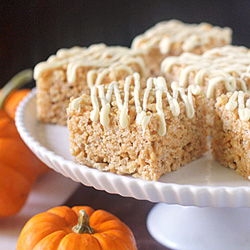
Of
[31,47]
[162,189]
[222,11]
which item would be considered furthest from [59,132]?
[222,11]

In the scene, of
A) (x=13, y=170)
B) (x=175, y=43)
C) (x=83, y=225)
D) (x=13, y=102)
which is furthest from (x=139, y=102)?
(x=13, y=102)

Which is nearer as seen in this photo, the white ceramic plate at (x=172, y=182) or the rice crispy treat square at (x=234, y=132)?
the white ceramic plate at (x=172, y=182)

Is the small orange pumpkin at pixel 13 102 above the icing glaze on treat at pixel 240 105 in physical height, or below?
below

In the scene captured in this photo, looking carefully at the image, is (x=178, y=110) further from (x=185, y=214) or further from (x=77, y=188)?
(x=77, y=188)

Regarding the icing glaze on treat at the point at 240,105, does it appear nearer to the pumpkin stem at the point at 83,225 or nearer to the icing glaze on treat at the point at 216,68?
the icing glaze on treat at the point at 216,68

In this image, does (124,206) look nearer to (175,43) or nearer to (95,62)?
(95,62)

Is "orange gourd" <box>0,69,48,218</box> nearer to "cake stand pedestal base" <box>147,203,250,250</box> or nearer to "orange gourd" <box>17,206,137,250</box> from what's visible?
"orange gourd" <box>17,206,137,250</box>

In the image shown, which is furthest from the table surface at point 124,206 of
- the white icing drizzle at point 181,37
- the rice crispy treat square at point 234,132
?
the white icing drizzle at point 181,37
